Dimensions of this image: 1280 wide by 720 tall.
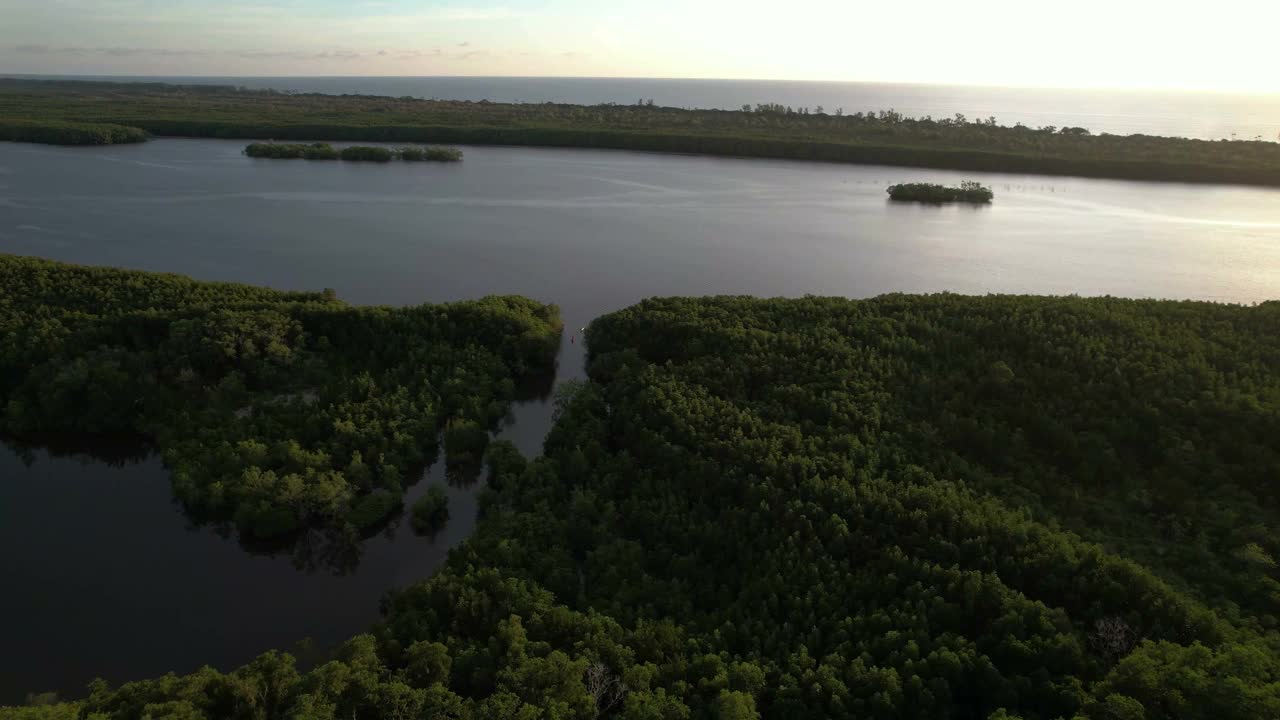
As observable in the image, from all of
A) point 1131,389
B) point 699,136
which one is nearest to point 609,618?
point 1131,389

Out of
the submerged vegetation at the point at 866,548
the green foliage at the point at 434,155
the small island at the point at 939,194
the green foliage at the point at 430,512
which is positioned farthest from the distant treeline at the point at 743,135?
the green foliage at the point at 430,512

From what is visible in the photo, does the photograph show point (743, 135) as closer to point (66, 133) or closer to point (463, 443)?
point (463, 443)

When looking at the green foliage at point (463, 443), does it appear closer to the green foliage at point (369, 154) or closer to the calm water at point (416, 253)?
the calm water at point (416, 253)

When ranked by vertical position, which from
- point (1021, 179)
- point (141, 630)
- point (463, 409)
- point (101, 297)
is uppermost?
point (1021, 179)

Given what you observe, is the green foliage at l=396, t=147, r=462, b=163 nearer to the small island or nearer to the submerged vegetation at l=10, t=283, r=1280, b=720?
the small island

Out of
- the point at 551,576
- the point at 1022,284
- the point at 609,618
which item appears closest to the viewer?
the point at 609,618

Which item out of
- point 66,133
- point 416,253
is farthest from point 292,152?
point 416,253

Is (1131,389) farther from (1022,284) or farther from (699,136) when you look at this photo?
(699,136)

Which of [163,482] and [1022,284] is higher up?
[1022,284]
